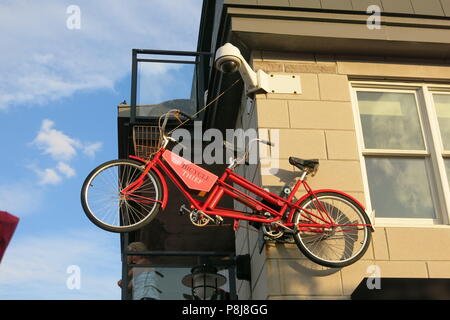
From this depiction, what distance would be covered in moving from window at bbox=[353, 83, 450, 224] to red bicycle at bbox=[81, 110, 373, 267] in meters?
0.45

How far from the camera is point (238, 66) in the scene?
6832 mm

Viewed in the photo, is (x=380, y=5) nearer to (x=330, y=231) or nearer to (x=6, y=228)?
(x=330, y=231)

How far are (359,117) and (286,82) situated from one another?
90cm

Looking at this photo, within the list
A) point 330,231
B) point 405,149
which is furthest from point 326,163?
point 405,149

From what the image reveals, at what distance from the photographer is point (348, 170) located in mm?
6590

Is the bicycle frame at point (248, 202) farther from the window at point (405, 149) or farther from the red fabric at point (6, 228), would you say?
the red fabric at point (6, 228)

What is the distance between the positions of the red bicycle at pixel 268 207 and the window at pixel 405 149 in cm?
45

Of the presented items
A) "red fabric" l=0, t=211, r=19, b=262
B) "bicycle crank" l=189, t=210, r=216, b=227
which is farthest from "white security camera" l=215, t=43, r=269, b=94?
A: "red fabric" l=0, t=211, r=19, b=262

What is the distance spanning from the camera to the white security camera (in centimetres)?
673

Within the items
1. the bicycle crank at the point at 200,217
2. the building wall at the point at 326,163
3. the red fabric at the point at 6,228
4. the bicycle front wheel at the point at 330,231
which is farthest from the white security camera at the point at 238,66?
the red fabric at the point at 6,228

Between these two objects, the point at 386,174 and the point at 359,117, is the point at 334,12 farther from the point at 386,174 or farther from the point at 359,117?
the point at 386,174

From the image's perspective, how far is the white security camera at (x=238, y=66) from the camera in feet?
22.1

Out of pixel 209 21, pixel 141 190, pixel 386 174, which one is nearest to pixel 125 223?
pixel 141 190

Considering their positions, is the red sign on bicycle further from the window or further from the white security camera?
the window
